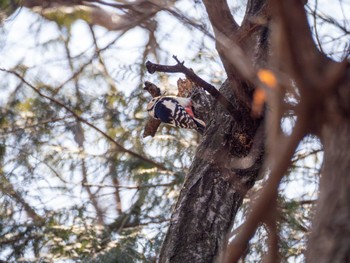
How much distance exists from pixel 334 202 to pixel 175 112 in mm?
2874

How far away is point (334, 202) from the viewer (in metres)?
1.53

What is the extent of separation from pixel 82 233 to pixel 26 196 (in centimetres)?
68

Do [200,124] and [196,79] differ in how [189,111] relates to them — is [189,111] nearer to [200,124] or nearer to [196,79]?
[200,124]

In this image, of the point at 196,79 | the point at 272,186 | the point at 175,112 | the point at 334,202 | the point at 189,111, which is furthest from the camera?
the point at 175,112

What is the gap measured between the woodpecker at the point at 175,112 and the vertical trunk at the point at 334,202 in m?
2.49

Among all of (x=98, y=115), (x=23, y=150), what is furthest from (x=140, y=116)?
(x=23, y=150)

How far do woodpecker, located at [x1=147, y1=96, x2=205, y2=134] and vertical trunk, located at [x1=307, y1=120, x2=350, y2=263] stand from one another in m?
2.49

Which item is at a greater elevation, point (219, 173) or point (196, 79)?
point (196, 79)

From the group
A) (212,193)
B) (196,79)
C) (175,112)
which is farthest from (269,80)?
(175,112)

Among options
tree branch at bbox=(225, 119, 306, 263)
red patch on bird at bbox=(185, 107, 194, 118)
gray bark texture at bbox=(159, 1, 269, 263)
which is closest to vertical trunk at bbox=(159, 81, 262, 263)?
gray bark texture at bbox=(159, 1, 269, 263)

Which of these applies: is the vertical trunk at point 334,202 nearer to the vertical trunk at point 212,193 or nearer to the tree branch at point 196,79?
the tree branch at point 196,79

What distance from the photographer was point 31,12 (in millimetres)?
4500

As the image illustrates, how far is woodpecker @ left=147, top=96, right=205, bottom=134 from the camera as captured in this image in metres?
4.15

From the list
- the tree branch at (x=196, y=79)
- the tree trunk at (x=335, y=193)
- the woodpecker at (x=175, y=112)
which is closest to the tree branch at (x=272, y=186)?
the tree trunk at (x=335, y=193)
